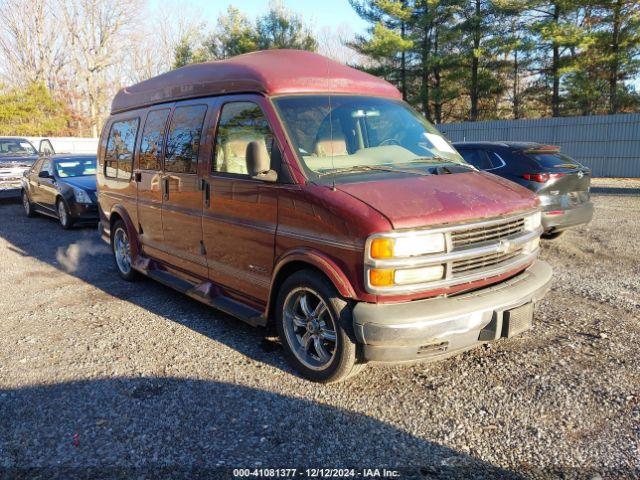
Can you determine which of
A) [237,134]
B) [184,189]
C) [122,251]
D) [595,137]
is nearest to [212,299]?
[184,189]

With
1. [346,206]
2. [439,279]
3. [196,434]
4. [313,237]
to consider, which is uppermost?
[346,206]

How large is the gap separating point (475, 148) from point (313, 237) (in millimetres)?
5596

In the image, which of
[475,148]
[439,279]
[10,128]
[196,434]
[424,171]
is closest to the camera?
[196,434]

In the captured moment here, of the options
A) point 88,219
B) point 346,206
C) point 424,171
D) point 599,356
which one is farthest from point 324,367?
point 88,219

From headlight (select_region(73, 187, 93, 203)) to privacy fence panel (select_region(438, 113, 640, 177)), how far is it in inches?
677

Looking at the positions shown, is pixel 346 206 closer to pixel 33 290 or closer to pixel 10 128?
pixel 33 290

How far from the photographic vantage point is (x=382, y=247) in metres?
3.22

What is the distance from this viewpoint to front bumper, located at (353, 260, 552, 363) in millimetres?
3244

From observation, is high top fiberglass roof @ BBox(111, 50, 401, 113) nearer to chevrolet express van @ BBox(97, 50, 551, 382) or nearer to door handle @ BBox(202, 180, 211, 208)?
chevrolet express van @ BBox(97, 50, 551, 382)

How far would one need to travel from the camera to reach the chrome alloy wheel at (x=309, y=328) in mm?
3684

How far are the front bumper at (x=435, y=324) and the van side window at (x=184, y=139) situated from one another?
95.1 inches

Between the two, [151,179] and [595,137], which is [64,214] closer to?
[151,179]

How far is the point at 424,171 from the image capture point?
401 cm

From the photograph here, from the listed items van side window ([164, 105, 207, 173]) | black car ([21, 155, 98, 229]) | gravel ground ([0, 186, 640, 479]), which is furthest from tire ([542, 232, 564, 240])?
black car ([21, 155, 98, 229])
